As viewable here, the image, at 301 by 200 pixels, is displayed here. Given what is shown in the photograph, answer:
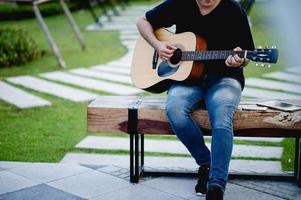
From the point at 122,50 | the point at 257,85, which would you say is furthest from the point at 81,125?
the point at 122,50

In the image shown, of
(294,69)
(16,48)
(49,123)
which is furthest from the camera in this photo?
(16,48)

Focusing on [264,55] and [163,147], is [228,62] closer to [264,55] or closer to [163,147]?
[264,55]

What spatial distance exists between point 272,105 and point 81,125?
2.39 m

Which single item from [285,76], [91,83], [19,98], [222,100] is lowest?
[19,98]

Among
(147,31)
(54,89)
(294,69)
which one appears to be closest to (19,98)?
(54,89)

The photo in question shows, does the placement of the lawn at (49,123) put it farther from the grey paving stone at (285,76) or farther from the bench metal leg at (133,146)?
the bench metal leg at (133,146)

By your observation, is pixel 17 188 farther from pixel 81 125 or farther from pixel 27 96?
pixel 27 96

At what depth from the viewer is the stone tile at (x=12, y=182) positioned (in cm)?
359

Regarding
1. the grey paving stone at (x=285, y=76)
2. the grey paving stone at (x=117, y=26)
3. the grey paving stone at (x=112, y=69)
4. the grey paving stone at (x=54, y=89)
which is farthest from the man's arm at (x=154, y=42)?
A: the grey paving stone at (x=117, y=26)

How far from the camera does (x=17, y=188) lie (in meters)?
3.59

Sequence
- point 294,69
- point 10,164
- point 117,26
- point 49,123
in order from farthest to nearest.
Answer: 1. point 117,26
2. point 294,69
3. point 49,123
4. point 10,164

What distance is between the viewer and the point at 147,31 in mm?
3883

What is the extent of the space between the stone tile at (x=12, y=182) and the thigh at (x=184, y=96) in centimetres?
111

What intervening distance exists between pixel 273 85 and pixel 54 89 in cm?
281
